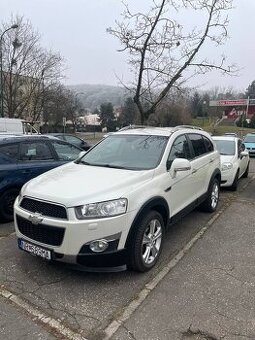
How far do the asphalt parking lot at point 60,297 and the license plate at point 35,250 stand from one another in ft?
1.17

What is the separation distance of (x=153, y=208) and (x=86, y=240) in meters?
1.10

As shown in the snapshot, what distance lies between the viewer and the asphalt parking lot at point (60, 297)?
132 inches

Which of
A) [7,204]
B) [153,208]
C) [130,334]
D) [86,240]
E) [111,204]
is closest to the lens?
[130,334]

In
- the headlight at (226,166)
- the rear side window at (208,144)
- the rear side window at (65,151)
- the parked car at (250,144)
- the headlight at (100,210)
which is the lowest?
the parked car at (250,144)

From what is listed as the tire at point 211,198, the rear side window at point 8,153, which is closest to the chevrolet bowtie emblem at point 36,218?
the rear side window at point 8,153

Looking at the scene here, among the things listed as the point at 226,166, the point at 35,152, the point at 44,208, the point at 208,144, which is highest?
the point at 208,144

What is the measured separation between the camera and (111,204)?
3.97 meters

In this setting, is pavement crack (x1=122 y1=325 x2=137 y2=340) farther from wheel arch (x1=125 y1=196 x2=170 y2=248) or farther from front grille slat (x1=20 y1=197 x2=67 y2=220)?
front grille slat (x1=20 y1=197 x2=67 y2=220)

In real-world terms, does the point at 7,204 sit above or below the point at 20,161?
below

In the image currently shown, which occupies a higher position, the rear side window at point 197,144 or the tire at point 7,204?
the rear side window at point 197,144

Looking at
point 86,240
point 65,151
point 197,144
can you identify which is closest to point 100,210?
point 86,240

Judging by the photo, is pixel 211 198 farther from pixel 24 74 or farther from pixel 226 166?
pixel 24 74

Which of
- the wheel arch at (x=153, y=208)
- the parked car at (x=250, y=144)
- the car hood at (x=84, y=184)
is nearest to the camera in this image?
the car hood at (x=84, y=184)

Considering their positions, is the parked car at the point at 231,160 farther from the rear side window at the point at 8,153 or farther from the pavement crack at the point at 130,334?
the pavement crack at the point at 130,334
